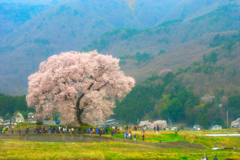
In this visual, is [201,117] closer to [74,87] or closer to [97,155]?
[74,87]

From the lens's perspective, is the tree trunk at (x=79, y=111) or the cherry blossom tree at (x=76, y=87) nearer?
the cherry blossom tree at (x=76, y=87)

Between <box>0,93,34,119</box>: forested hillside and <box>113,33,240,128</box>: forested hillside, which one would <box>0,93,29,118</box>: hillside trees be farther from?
<box>113,33,240,128</box>: forested hillside

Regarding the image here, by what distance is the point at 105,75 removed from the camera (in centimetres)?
5616

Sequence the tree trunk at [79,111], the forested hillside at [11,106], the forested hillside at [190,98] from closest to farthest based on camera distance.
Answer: the tree trunk at [79,111], the forested hillside at [11,106], the forested hillside at [190,98]

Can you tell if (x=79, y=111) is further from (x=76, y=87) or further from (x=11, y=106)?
(x=11, y=106)

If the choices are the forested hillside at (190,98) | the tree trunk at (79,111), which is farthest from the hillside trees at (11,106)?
the tree trunk at (79,111)

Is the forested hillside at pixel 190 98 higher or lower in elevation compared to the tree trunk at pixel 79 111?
higher

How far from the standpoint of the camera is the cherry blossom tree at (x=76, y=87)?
2143 inches

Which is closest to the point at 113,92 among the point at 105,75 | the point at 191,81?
the point at 105,75

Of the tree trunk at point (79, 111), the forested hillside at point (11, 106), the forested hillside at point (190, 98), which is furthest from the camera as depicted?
Result: the forested hillside at point (190, 98)

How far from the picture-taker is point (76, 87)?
5481 cm

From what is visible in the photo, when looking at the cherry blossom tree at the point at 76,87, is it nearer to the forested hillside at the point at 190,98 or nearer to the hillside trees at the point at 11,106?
the hillside trees at the point at 11,106

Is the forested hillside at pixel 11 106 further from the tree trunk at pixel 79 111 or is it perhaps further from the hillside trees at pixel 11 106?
the tree trunk at pixel 79 111

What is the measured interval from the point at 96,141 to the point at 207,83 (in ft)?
462
